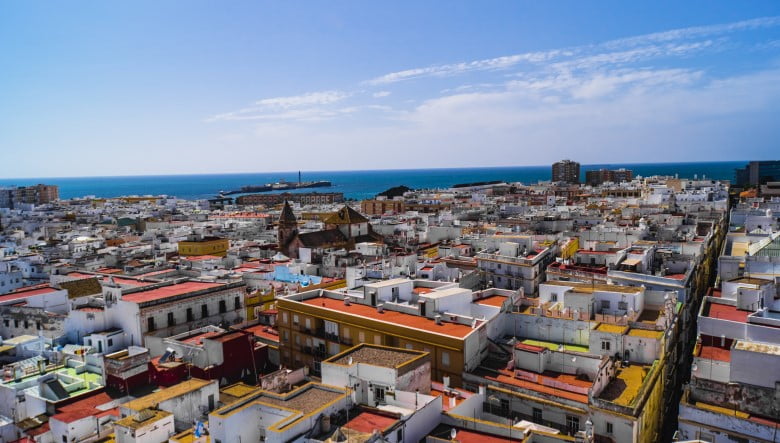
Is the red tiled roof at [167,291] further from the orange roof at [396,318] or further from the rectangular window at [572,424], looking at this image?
the rectangular window at [572,424]

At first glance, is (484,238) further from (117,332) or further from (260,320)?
(117,332)

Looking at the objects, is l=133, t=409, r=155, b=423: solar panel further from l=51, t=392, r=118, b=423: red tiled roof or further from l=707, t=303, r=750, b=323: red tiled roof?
l=707, t=303, r=750, b=323: red tiled roof

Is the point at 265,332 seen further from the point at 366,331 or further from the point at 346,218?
the point at 346,218

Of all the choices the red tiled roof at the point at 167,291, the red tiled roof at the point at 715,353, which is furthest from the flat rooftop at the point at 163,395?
the red tiled roof at the point at 715,353

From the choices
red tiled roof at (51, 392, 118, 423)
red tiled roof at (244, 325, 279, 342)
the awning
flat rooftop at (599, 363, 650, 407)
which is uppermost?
the awning

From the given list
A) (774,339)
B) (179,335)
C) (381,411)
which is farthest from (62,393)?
(774,339)

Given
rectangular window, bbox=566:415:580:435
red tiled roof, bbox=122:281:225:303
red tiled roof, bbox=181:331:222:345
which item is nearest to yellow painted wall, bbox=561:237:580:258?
rectangular window, bbox=566:415:580:435

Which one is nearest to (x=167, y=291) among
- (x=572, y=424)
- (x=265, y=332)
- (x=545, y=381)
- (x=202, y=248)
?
(x=265, y=332)
